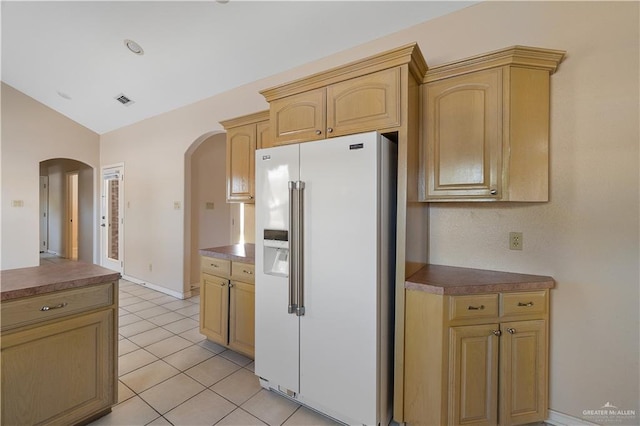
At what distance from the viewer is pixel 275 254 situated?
2.12 meters

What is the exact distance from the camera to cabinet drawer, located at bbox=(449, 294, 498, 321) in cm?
165

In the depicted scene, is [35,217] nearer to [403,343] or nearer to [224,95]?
[224,95]

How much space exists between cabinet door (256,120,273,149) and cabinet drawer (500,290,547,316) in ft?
7.41

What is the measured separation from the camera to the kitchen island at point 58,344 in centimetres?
145

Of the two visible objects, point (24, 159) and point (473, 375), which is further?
point (24, 159)

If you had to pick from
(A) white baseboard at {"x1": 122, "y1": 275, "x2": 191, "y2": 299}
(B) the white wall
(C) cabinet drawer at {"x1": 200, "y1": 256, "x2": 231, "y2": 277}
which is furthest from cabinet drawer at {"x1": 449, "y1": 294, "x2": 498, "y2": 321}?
(B) the white wall

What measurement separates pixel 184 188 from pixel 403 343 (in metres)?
3.60

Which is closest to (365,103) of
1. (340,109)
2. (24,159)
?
(340,109)

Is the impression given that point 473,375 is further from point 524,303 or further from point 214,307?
point 214,307

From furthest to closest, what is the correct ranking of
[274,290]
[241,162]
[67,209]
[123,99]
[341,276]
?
[67,209] → [123,99] → [241,162] → [274,290] → [341,276]

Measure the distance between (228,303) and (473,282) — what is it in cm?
201

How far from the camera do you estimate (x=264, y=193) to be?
210 centimetres

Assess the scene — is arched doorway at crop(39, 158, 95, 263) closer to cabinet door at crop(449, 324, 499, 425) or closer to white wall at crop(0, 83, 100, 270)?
white wall at crop(0, 83, 100, 270)

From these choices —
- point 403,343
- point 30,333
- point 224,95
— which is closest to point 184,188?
point 224,95
